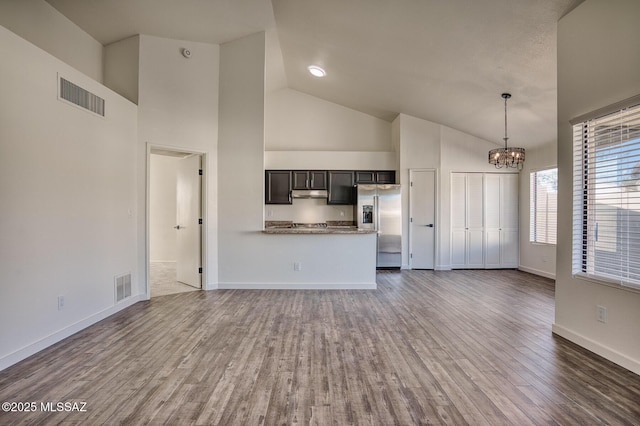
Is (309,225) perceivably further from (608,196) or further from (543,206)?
(608,196)

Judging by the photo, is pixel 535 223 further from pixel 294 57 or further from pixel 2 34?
pixel 2 34

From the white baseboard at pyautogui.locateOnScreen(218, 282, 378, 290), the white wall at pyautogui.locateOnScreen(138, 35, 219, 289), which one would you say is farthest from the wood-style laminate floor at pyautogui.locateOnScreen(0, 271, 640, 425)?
the white wall at pyautogui.locateOnScreen(138, 35, 219, 289)

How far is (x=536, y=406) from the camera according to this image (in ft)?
6.14

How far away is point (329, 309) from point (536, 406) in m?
2.27

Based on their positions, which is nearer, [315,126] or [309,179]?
[309,179]

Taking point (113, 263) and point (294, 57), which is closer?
point (113, 263)

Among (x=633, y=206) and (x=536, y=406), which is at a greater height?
(x=633, y=206)

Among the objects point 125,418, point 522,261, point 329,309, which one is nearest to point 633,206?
point 329,309

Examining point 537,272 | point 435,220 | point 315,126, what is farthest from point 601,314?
point 315,126

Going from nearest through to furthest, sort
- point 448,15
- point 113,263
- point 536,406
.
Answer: point 536,406
point 448,15
point 113,263

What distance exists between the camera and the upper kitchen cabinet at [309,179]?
258 inches

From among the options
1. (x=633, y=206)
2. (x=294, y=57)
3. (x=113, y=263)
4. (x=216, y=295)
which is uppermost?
(x=294, y=57)

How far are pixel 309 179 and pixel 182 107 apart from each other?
9.54ft

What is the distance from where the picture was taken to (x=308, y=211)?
22.5 feet
